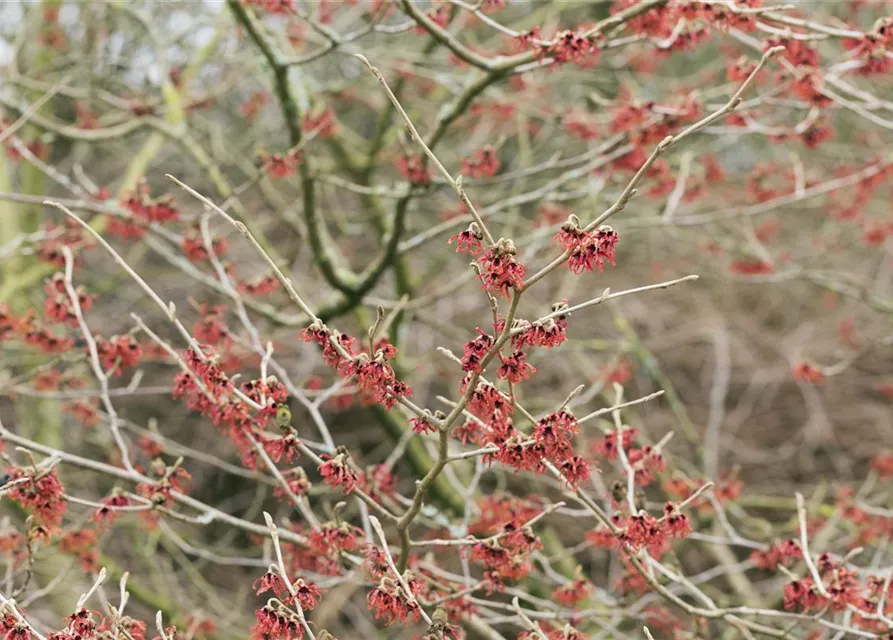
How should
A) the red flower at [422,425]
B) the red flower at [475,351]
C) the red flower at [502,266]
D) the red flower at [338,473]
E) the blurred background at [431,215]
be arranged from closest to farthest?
the red flower at [502,266] < the red flower at [475,351] < the red flower at [422,425] < the red flower at [338,473] < the blurred background at [431,215]

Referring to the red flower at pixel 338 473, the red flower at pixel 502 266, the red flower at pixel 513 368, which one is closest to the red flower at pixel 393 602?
the red flower at pixel 338 473

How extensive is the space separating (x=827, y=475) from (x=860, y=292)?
3.32 metres

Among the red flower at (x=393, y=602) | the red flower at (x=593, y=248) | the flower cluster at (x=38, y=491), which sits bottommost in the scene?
the flower cluster at (x=38, y=491)

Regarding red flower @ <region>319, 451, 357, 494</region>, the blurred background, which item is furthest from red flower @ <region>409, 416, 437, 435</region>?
the blurred background

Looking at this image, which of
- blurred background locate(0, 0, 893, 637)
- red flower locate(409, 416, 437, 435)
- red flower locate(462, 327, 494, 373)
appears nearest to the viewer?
red flower locate(462, 327, 494, 373)

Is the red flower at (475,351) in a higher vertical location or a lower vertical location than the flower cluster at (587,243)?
lower

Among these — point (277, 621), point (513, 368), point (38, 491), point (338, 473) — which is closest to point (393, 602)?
point (277, 621)

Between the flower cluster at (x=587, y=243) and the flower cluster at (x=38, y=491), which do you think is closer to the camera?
the flower cluster at (x=587, y=243)

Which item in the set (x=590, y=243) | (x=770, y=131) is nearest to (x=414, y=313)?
(x=770, y=131)

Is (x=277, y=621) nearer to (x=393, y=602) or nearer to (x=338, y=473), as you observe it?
(x=393, y=602)

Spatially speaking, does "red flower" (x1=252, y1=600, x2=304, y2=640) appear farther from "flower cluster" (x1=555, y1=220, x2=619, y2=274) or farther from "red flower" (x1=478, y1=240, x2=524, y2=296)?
"flower cluster" (x1=555, y1=220, x2=619, y2=274)

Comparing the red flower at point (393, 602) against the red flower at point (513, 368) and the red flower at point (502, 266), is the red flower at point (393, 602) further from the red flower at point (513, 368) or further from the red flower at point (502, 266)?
the red flower at point (502, 266)

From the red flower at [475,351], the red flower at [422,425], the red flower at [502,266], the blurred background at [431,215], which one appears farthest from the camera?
the blurred background at [431,215]

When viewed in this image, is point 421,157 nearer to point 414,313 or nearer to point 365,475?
point 414,313
